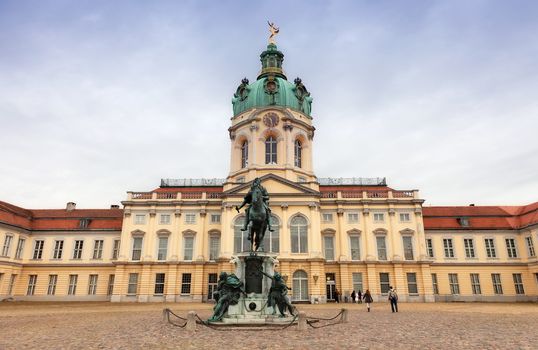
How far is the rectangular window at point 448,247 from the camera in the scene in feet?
149

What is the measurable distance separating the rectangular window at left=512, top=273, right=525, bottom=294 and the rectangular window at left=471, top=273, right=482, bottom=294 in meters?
4.23

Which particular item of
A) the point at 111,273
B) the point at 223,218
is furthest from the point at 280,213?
the point at 111,273

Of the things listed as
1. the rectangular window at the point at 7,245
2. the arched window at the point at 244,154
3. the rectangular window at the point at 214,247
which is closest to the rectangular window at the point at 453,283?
the rectangular window at the point at 214,247

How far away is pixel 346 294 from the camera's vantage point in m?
41.2

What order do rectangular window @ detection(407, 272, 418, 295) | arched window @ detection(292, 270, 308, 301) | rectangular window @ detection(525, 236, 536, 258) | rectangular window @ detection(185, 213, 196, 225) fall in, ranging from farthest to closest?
rectangular window @ detection(185, 213, 196, 225)
rectangular window @ detection(525, 236, 536, 258)
rectangular window @ detection(407, 272, 418, 295)
arched window @ detection(292, 270, 308, 301)

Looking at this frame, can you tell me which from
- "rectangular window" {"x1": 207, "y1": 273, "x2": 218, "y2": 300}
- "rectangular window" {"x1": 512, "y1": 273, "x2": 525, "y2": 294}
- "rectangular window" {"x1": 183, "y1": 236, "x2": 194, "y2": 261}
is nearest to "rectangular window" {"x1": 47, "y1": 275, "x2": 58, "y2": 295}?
"rectangular window" {"x1": 183, "y1": 236, "x2": 194, "y2": 261}

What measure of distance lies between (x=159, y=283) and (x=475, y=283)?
1532 inches

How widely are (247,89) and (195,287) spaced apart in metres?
27.3

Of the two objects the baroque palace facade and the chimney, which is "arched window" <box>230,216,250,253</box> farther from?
the chimney

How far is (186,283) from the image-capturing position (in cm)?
4297

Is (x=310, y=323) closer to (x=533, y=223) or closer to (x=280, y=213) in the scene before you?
(x=280, y=213)

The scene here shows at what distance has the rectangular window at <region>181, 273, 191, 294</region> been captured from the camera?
42.8m

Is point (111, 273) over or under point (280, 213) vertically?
under

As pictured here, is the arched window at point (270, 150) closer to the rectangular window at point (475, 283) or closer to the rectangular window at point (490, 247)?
the rectangular window at point (475, 283)
